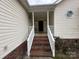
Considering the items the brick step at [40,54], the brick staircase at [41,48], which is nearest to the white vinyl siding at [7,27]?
the brick step at [40,54]

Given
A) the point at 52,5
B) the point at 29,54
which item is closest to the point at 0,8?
the point at 29,54

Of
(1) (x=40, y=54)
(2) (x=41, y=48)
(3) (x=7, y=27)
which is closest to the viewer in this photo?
(3) (x=7, y=27)

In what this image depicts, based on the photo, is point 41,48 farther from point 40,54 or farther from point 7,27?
point 7,27

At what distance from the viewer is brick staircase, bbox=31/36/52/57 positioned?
301 inches

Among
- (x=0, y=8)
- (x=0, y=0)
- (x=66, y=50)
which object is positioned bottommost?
(x=66, y=50)

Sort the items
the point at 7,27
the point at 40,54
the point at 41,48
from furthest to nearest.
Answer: the point at 41,48, the point at 40,54, the point at 7,27

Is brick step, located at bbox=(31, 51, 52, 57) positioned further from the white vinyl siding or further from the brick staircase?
the white vinyl siding

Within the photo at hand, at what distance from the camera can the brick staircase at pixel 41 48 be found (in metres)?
7.64

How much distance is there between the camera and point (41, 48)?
861 centimetres

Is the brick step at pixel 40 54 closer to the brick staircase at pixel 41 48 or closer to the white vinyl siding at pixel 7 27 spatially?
the brick staircase at pixel 41 48

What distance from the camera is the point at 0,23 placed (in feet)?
11.9

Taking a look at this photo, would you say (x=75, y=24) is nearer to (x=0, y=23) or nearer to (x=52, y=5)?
(x=52, y=5)

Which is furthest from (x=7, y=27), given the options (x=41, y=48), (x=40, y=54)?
(x=41, y=48)

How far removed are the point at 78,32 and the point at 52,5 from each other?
135 inches
